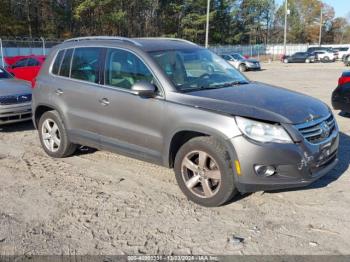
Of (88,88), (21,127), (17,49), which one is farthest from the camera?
(17,49)

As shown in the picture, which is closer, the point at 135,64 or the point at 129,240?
the point at 129,240

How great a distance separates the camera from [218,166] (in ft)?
14.8

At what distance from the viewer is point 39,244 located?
13.0 ft

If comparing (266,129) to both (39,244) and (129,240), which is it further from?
(39,244)

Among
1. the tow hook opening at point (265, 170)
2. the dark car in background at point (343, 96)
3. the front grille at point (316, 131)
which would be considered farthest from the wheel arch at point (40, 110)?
the dark car in background at point (343, 96)

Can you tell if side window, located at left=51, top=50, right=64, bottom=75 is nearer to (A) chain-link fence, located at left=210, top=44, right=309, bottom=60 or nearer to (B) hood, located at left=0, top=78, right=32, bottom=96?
(B) hood, located at left=0, top=78, right=32, bottom=96

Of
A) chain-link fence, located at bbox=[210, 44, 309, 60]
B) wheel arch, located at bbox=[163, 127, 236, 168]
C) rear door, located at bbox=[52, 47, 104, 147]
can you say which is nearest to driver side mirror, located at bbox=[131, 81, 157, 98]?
wheel arch, located at bbox=[163, 127, 236, 168]

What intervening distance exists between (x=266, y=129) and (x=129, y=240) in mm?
1719

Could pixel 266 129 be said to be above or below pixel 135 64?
below

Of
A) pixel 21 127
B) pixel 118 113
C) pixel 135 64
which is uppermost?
pixel 135 64

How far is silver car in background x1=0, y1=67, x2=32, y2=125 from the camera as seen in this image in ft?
28.0

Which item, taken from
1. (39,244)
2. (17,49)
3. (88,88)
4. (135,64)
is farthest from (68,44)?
(17,49)

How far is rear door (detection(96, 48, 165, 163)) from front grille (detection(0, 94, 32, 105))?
12.1 feet

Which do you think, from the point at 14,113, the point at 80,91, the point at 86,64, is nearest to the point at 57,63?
the point at 86,64
